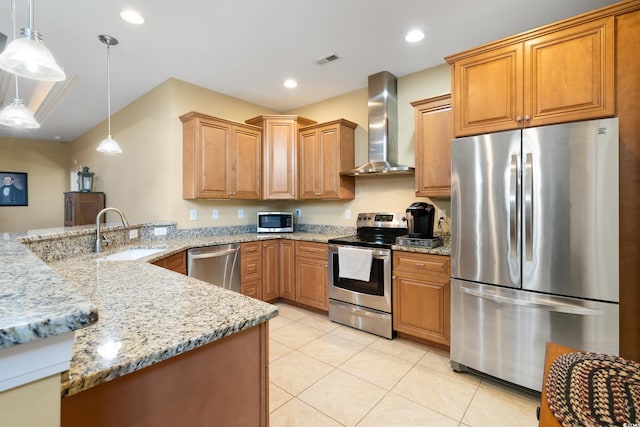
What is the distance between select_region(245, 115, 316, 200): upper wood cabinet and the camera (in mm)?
3938

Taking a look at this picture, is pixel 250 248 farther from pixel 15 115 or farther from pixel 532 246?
pixel 532 246

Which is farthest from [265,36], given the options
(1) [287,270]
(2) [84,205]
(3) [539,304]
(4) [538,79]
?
(2) [84,205]

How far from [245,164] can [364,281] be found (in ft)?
6.89

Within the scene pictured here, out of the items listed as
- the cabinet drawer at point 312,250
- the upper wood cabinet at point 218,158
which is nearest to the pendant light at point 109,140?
the upper wood cabinet at point 218,158

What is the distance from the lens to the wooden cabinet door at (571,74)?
5.83 feet

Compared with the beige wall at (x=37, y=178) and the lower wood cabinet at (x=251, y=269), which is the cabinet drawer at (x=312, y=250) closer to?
the lower wood cabinet at (x=251, y=269)

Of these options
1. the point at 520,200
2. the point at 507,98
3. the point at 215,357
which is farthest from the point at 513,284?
the point at 215,357

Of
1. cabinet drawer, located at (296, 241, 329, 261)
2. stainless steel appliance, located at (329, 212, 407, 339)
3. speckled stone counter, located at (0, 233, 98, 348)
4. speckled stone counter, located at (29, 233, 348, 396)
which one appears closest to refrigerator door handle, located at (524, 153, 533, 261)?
stainless steel appliance, located at (329, 212, 407, 339)

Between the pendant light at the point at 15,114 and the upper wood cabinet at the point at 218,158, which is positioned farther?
the upper wood cabinet at the point at 218,158

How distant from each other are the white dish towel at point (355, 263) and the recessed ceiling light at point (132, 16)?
103 inches

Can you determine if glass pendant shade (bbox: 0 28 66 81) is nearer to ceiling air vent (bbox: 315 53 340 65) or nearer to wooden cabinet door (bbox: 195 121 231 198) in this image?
wooden cabinet door (bbox: 195 121 231 198)

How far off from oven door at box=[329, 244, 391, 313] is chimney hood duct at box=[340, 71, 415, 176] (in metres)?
0.98

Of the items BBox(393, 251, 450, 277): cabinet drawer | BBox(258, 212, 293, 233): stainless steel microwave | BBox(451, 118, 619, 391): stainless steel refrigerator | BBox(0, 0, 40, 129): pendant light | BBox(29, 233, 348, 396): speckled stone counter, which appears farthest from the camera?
BBox(258, 212, 293, 233): stainless steel microwave

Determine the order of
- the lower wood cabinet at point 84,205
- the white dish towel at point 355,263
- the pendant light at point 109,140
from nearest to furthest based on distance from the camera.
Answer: the pendant light at point 109,140 < the white dish towel at point 355,263 < the lower wood cabinet at point 84,205
